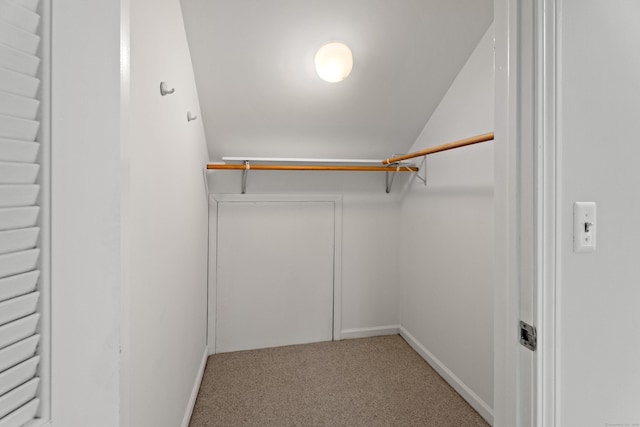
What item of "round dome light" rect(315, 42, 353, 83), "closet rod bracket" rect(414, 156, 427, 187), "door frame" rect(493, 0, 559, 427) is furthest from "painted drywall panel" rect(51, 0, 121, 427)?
"closet rod bracket" rect(414, 156, 427, 187)

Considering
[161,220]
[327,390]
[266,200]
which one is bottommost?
[327,390]

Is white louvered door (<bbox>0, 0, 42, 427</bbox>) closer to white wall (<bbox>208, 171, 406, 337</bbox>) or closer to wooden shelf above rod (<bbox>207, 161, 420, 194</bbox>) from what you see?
wooden shelf above rod (<bbox>207, 161, 420, 194</bbox>)

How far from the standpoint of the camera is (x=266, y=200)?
2588 millimetres

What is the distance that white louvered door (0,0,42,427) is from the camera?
42cm

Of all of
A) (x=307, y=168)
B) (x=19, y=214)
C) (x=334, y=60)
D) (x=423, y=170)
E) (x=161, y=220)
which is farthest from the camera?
(x=423, y=170)

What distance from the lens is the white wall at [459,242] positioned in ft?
6.14

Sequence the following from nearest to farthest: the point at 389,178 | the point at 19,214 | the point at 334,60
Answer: the point at 19,214 → the point at 334,60 → the point at 389,178

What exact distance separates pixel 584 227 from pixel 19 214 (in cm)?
100

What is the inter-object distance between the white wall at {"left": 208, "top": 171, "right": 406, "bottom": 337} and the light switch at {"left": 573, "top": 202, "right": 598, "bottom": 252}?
2.04 metres

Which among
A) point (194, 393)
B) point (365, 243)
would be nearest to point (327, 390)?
point (194, 393)

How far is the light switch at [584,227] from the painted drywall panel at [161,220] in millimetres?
905

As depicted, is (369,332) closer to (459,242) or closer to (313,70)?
(459,242)

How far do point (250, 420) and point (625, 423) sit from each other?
159 cm

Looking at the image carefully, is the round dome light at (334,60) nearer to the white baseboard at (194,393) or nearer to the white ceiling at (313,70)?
the white ceiling at (313,70)
